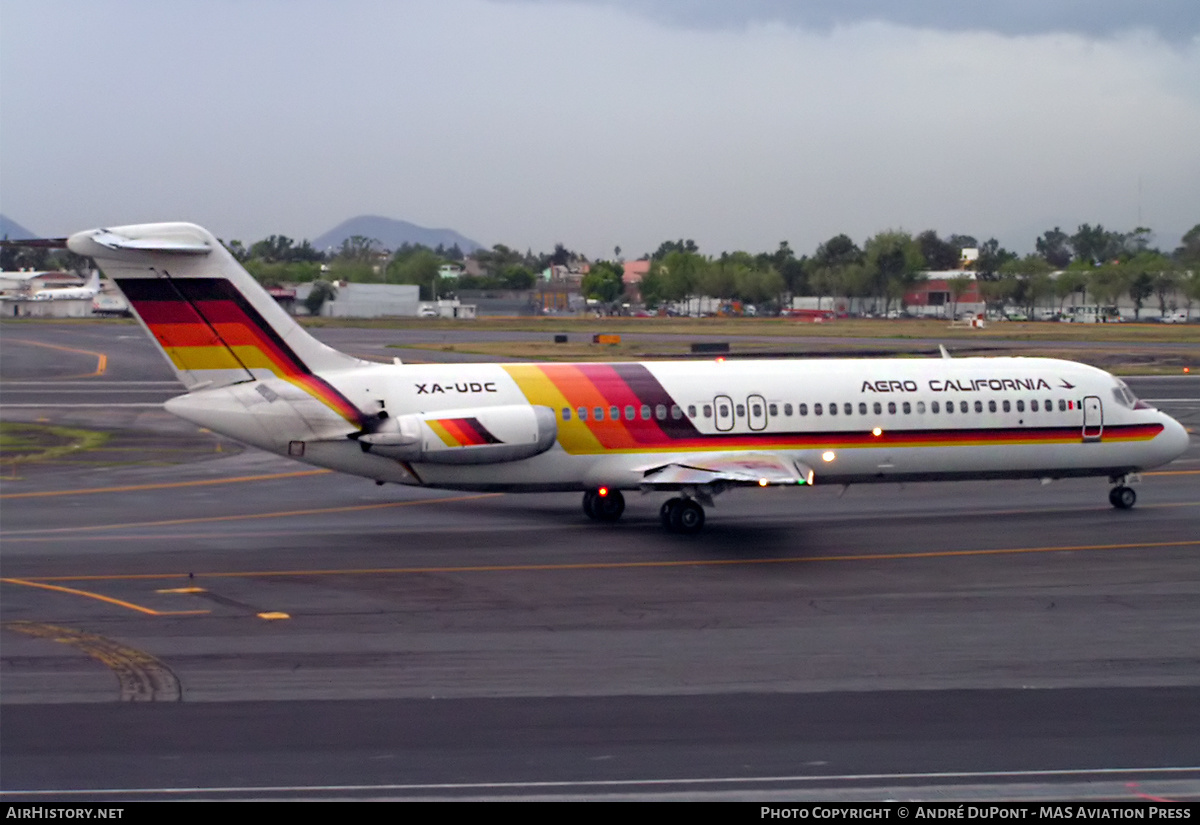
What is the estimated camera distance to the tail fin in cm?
2278

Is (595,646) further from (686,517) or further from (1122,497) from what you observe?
(1122,497)

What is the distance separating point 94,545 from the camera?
22.9m

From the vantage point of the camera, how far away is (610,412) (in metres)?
24.8

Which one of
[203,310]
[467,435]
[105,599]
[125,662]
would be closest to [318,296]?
[203,310]

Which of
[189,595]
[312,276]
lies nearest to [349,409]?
[189,595]

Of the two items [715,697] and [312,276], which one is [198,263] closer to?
[715,697]

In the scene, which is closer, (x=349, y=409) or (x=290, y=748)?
(x=290, y=748)

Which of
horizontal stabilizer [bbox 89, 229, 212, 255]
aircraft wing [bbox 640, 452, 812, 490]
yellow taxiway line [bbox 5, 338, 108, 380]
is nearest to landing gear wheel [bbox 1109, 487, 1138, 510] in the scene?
aircraft wing [bbox 640, 452, 812, 490]

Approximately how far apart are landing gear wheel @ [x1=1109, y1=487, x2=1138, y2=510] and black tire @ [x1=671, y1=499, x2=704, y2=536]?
941 centimetres

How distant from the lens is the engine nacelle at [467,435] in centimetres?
2359

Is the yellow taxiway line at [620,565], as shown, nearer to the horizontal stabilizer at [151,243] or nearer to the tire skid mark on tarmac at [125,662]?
the tire skid mark on tarmac at [125,662]

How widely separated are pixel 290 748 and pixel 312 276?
119 metres

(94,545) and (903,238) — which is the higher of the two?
(903,238)

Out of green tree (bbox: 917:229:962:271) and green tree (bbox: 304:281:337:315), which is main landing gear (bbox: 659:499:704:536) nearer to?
green tree (bbox: 304:281:337:315)
